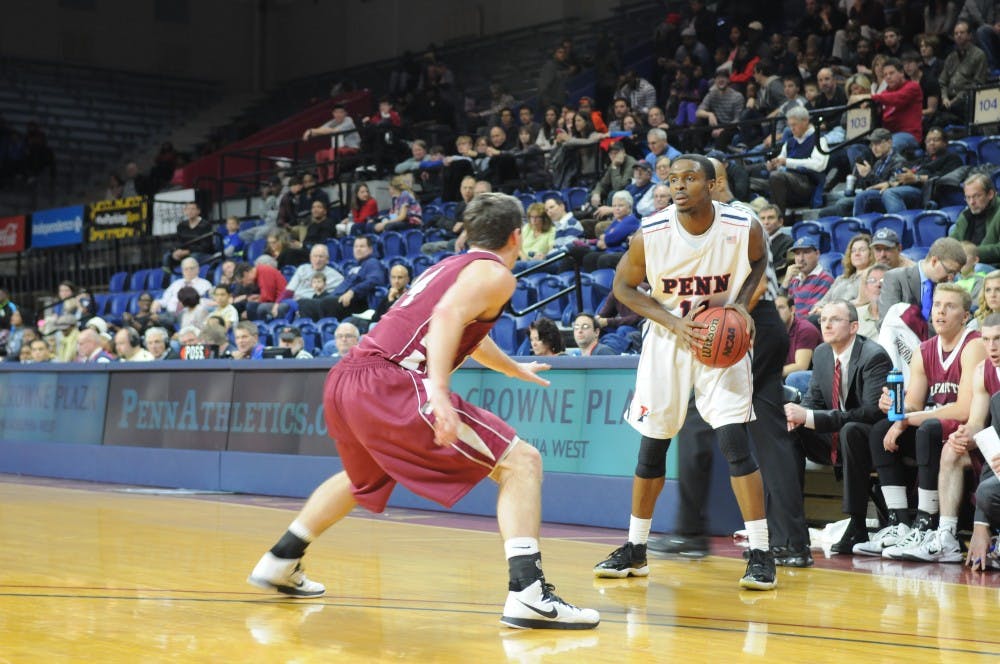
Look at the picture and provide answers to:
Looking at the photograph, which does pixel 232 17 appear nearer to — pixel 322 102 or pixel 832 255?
pixel 322 102

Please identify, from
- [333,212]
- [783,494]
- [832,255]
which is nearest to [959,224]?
[832,255]

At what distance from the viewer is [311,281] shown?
15562mm

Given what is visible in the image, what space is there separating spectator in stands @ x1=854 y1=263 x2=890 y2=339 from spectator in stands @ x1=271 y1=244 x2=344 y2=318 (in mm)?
7515

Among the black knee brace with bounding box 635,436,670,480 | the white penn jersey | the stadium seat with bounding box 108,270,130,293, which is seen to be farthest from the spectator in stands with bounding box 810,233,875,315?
the stadium seat with bounding box 108,270,130,293

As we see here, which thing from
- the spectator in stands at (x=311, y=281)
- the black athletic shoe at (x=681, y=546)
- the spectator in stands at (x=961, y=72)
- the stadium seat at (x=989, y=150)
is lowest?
the black athletic shoe at (x=681, y=546)

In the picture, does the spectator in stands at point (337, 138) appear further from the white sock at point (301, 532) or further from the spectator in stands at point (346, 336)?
the white sock at point (301, 532)

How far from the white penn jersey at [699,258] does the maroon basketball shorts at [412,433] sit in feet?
5.26

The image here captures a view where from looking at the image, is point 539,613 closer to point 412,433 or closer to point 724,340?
point 412,433

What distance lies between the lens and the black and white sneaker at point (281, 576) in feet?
16.2

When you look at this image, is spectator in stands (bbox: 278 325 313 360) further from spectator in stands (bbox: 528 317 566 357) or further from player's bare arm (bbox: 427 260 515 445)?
player's bare arm (bbox: 427 260 515 445)

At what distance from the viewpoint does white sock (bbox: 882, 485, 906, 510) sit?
7121mm

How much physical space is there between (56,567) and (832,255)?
23.6 ft

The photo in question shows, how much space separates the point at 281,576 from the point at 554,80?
16500 mm

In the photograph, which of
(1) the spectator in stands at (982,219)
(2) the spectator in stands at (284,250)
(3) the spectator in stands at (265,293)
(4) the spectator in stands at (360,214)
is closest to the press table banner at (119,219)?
(2) the spectator in stands at (284,250)
